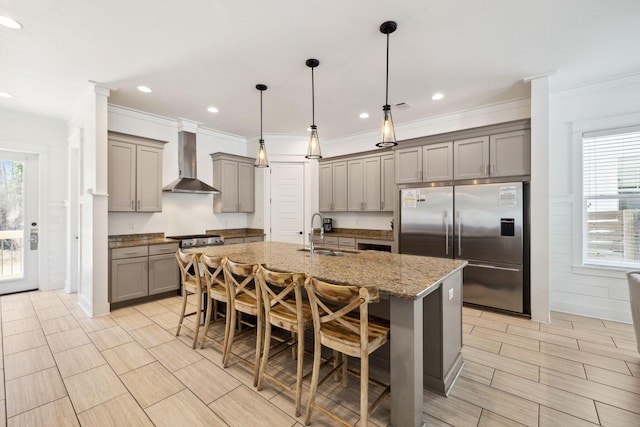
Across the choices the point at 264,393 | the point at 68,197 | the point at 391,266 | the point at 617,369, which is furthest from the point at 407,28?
the point at 68,197

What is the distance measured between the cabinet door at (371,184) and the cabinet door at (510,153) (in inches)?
73.0

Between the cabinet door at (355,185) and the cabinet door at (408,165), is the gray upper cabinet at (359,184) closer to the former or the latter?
the cabinet door at (355,185)

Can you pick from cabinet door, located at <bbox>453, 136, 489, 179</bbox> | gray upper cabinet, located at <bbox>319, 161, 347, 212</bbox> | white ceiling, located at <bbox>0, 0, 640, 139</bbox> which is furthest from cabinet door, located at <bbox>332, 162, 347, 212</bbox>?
cabinet door, located at <bbox>453, 136, 489, 179</bbox>

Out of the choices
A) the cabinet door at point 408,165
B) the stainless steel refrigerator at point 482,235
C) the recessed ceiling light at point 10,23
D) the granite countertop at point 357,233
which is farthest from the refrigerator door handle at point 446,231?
the recessed ceiling light at point 10,23

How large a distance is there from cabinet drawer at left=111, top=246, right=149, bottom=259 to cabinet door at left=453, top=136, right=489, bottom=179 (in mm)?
4640

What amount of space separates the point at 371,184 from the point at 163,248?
364 cm

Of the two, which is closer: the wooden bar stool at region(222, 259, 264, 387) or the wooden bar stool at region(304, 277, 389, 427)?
the wooden bar stool at region(304, 277, 389, 427)

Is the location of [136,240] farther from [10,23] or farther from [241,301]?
[241,301]

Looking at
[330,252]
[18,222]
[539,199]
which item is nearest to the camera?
[330,252]

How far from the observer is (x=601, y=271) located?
3.42 meters

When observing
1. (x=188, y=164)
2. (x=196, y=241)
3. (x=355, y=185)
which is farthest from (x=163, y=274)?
(x=355, y=185)

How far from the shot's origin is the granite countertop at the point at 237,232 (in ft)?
17.9

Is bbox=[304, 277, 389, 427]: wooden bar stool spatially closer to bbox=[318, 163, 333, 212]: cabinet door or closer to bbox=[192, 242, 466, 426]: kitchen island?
bbox=[192, 242, 466, 426]: kitchen island

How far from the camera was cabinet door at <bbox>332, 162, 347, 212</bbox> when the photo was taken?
5469 mm
